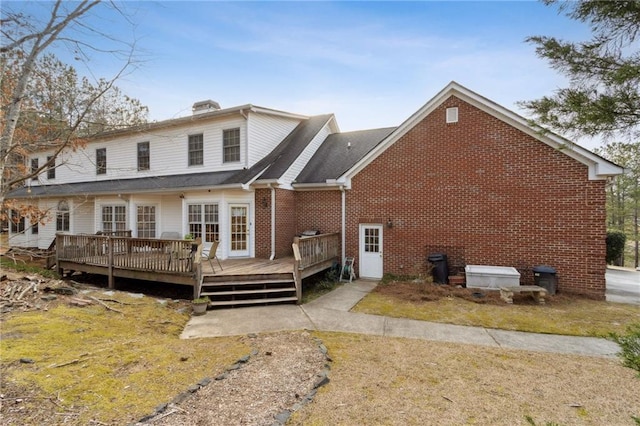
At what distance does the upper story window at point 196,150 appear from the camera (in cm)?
1345

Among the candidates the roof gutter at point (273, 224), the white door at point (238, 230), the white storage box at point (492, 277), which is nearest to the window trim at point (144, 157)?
the white door at point (238, 230)

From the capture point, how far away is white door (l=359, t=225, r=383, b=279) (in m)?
11.3

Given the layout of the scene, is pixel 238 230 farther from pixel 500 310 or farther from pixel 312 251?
pixel 500 310

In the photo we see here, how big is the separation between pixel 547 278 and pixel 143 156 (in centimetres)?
1724

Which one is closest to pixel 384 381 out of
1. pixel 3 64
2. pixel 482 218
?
pixel 3 64

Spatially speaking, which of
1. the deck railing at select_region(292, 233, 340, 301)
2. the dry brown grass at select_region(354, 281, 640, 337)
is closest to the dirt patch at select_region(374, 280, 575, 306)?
the dry brown grass at select_region(354, 281, 640, 337)

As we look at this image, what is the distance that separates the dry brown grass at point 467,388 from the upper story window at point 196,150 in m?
10.9

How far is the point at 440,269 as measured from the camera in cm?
998

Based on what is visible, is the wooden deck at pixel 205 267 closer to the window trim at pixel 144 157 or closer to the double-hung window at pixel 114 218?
the double-hung window at pixel 114 218

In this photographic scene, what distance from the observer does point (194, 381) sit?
4.17 meters

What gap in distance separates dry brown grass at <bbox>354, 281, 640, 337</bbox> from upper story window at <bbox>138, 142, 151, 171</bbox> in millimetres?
12508

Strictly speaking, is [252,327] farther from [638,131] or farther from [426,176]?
[426,176]

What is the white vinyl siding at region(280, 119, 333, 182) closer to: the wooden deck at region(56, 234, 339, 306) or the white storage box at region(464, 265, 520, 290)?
the wooden deck at region(56, 234, 339, 306)

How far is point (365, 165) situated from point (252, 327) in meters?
7.31
